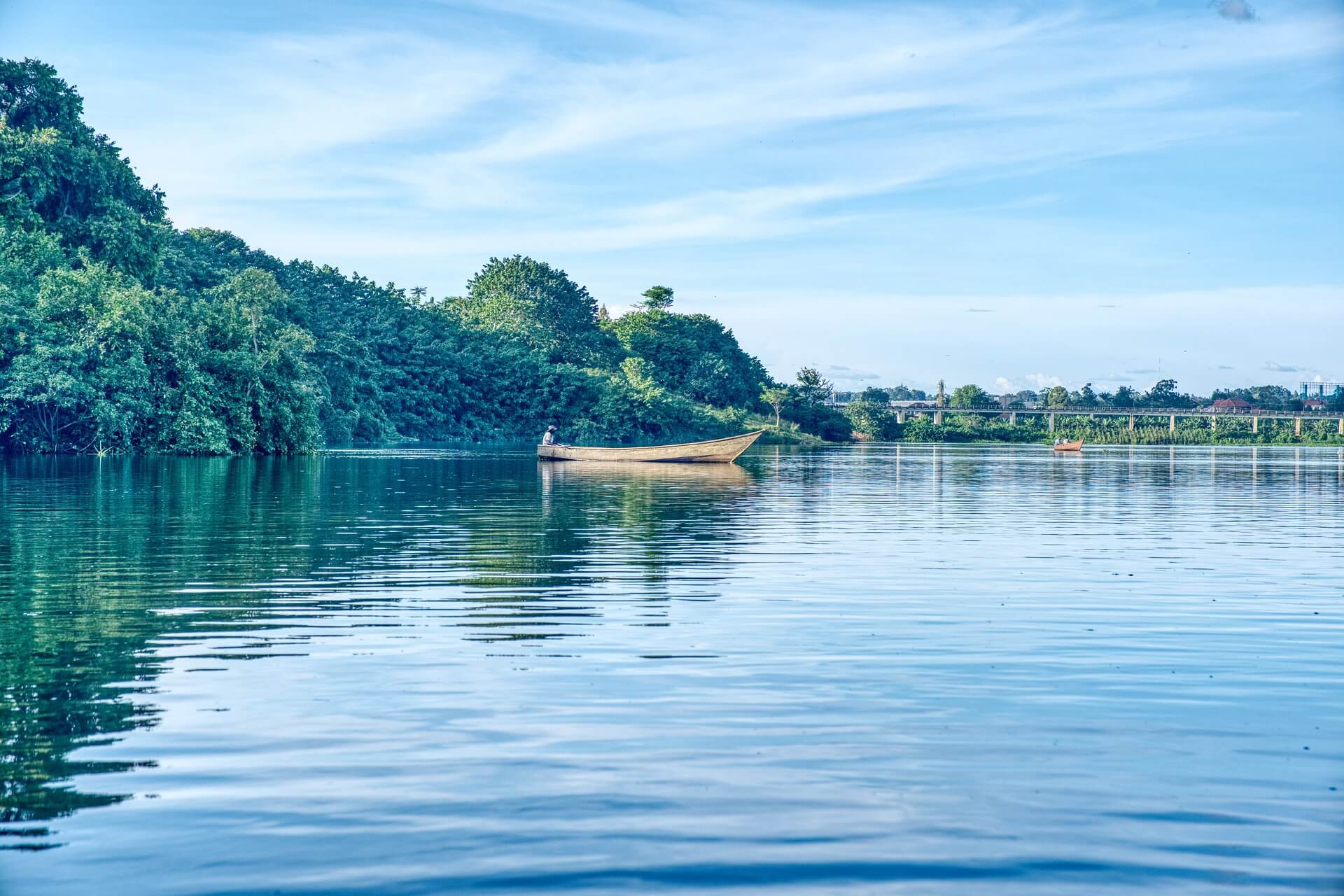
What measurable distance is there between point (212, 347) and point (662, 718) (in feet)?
205

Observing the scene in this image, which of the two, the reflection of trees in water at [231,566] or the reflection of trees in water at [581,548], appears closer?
the reflection of trees in water at [231,566]

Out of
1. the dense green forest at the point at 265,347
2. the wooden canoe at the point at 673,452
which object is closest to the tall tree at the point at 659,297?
the dense green forest at the point at 265,347

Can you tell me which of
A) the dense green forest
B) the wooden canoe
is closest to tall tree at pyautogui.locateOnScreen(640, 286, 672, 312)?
the dense green forest

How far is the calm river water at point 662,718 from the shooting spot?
6.68 metres

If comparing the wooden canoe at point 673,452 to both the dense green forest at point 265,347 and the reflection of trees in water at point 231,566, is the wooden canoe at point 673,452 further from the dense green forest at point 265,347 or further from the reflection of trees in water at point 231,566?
the reflection of trees in water at point 231,566

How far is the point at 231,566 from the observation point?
1869 cm

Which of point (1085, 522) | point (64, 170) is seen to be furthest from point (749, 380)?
point (1085, 522)

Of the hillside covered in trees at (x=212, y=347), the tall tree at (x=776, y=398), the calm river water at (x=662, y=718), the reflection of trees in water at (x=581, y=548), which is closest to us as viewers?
the calm river water at (x=662, y=718)

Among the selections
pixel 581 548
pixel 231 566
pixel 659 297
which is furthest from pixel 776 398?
pixel 231 566

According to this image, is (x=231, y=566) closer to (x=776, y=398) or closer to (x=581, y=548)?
(x=581, y=548)

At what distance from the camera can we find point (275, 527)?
82.1 ft

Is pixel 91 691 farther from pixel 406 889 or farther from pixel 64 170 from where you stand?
pixel 64 170

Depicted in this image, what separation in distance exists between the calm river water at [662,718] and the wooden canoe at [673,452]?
44596mm

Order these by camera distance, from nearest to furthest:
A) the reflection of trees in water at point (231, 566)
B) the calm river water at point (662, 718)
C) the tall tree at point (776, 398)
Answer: the calm river water at point (662, 718), the reflection of trees in water at point (231, 566), the tall tree at point (776, 398)
